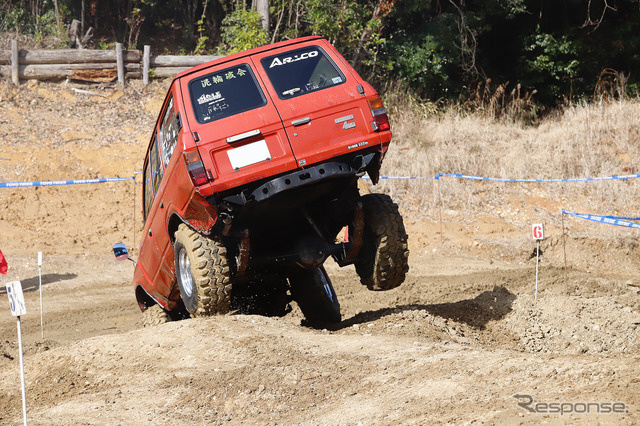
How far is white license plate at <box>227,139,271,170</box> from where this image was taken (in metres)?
6.71

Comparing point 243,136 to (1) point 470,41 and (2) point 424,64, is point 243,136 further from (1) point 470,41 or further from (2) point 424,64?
(1) point 470,41

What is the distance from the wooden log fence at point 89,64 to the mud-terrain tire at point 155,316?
41.4ft

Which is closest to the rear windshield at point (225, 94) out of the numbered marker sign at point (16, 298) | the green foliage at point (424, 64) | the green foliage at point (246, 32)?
the numbered marker sign at point (16, 298)

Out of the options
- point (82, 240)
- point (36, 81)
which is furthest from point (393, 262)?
point (36, 81)

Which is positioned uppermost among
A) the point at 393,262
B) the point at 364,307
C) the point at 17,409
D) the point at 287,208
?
the point at 287,208

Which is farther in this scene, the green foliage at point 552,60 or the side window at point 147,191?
the green foliage at point 552,60

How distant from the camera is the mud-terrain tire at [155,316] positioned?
8953 millimetres

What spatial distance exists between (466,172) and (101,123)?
356 inches

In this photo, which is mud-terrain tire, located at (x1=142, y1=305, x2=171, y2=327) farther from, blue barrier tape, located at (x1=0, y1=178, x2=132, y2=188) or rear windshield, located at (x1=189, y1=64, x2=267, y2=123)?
blue barrier tape, located at (x1=0, y1=178, x2=132, y2=188)

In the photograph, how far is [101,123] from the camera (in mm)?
19406

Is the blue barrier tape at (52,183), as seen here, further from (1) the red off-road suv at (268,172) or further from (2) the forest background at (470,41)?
(1) the red off-road suv at (268,172)

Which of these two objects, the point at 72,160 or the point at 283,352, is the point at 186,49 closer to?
the point at 72,160

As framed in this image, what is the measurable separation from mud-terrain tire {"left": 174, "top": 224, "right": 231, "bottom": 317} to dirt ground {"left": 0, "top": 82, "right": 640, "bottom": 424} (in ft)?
0.53

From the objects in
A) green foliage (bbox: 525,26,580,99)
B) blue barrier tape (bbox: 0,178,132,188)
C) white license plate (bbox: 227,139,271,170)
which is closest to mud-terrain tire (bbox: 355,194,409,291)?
white license plate (bbox: 227,139,271,170)
